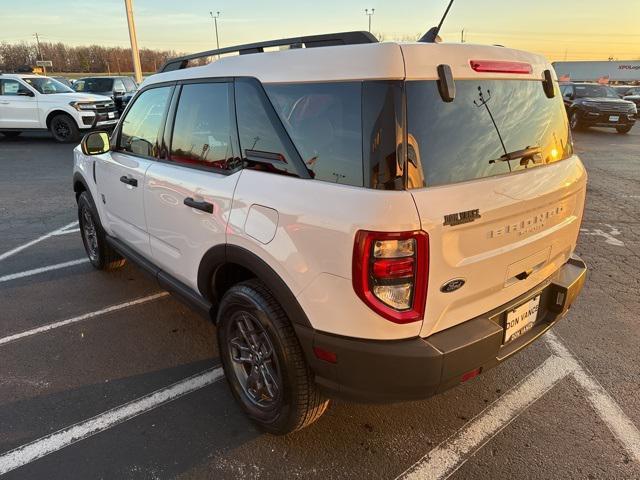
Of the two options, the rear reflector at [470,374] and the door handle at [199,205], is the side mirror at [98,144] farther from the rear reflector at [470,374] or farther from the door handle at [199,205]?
the rear reflector at [470,374]

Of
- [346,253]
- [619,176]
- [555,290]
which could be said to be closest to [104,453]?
[346,253]

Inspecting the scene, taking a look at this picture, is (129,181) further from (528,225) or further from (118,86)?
(118,86)

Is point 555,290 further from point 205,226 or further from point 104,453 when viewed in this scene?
point 104,453

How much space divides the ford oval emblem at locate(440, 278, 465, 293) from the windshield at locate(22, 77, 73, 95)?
50.0 ft

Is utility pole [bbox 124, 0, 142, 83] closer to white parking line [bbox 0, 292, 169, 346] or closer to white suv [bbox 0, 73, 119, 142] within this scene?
white suv [bbox 0, 73, 119, 142]

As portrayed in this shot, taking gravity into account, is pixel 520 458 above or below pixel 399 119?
below

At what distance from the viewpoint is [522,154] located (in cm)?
221

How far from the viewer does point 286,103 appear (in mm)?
2102

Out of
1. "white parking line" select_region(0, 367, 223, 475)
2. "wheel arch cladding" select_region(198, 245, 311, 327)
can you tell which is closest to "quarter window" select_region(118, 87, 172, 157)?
"wheel arch cladding" select_region(198, 245, 311, 327)

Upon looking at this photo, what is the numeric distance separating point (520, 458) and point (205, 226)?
6.63 feet

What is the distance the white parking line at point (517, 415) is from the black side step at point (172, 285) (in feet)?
4.71

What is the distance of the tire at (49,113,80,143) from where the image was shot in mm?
13617

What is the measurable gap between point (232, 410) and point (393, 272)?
1.47 metres

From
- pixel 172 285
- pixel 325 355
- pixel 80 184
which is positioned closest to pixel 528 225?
pixel 325 355
